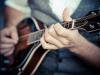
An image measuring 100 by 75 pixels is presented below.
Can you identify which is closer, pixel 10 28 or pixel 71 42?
pixel 71 42

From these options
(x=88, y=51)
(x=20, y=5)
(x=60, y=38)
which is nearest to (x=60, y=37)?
(x=60, y=38)

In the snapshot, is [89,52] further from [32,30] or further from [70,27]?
[32,30]

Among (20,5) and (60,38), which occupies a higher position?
(20,5)

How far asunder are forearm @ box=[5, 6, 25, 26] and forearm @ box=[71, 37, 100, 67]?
0.25 m

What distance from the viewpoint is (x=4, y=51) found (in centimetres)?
119

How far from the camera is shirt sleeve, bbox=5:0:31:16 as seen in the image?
1.17m

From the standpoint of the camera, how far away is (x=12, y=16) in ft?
3.95

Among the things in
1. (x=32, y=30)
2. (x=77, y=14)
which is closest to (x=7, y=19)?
(x=32, y=30)

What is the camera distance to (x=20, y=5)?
118 cm

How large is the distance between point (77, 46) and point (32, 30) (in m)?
0.18

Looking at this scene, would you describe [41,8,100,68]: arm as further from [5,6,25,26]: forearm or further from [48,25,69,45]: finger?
[5,6,25,26]: forearm

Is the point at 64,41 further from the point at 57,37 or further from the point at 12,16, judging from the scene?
the point at 12,16

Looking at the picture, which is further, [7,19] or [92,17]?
[7,19]

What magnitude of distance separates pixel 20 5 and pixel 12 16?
57 mm
